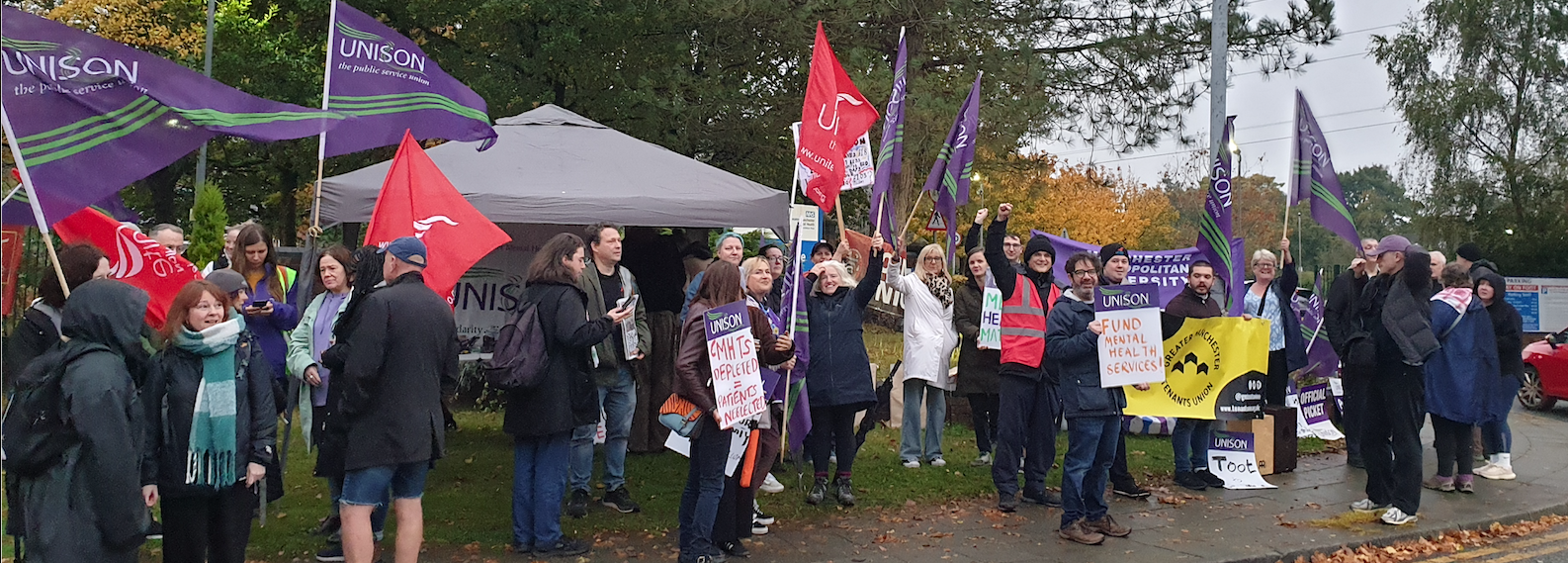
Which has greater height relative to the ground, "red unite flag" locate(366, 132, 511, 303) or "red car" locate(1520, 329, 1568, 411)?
"red unite flag" locate(366, 132, 511, 303)

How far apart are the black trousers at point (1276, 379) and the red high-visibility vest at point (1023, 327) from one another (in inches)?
115

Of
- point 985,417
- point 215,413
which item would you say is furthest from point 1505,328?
point 215,413

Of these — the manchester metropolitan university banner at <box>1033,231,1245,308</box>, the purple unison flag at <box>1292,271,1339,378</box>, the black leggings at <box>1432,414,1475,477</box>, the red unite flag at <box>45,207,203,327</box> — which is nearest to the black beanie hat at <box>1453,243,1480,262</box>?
the purple unison flag at <box>1292,271,1339,378</box>

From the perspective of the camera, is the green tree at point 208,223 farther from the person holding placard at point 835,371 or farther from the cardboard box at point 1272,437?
the cardboard box at point 1272,437

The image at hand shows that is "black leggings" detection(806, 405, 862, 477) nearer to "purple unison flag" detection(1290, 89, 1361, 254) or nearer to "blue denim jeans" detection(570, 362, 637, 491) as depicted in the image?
"blue denim jeans" detection(570, 362, 637, 491)

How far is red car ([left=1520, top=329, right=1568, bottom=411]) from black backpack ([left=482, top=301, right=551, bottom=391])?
587 inches

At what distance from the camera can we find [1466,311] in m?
9.30

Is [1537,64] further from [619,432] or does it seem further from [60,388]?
[60,388]

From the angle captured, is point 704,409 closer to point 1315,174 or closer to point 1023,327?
point 1023,327

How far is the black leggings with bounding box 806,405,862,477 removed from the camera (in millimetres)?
8172

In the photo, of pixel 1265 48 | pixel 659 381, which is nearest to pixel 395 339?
pixel 659 381

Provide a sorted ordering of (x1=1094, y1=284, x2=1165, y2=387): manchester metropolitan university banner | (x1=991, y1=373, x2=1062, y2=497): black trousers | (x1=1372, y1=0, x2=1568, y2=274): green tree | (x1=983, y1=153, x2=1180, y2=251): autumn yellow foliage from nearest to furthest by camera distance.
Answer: (x1=1094, y1=284, x2=1165, y2=387): manchester metropolitan university banner → (x1=991, y1=373, x2=1062, y2=497): black trousers → (x1=1372, y1=0, x2=1568, y2=274): green tree → (x1=983, y1=153, x2=1180, y2=251): autumn yellow foliage

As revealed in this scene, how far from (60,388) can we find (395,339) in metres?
1.39

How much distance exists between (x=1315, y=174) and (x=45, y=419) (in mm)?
Answer: 8866
